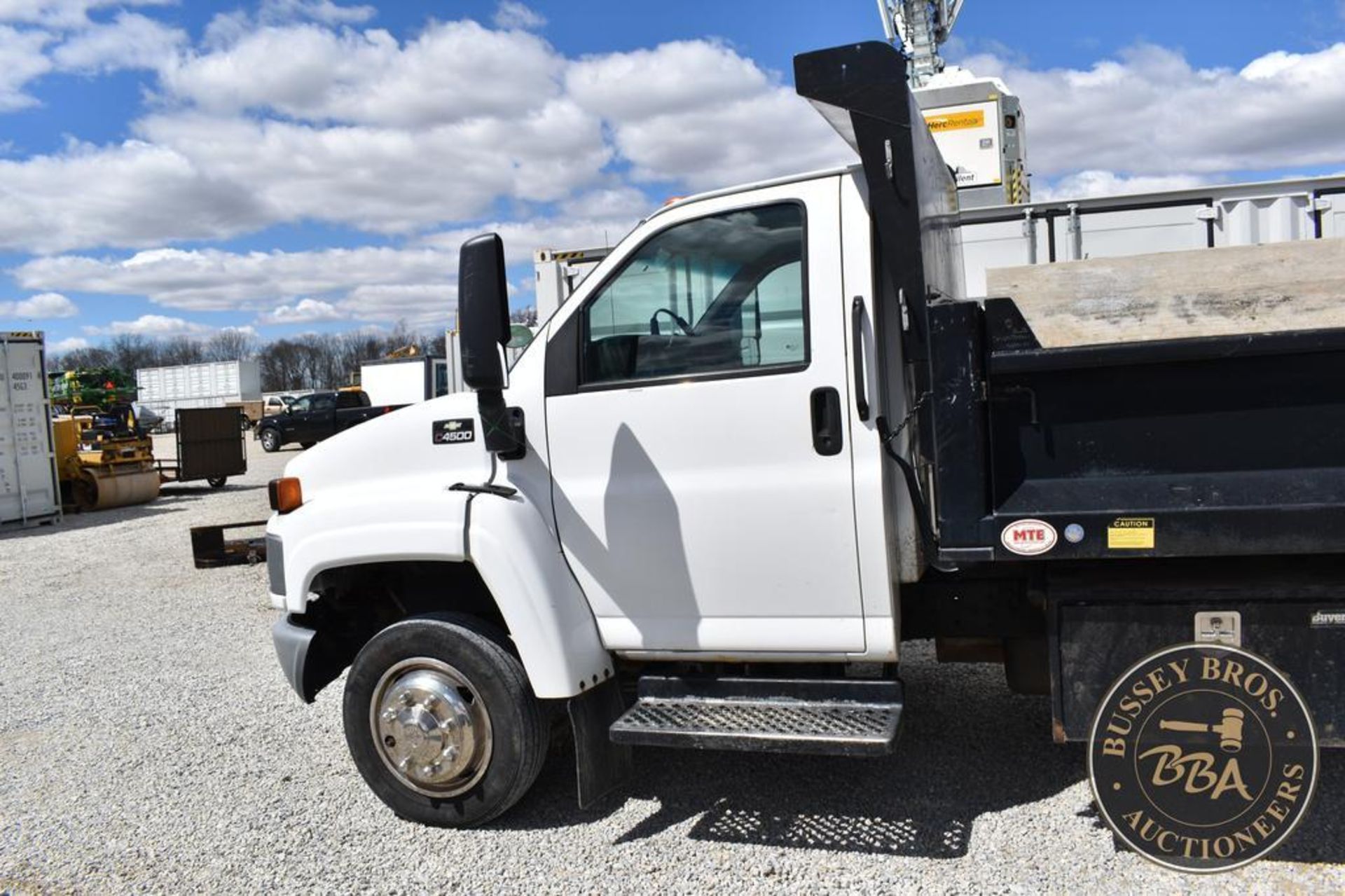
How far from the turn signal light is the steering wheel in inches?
68.0

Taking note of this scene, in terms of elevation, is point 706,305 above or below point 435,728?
above

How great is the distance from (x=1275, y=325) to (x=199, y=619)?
8139 mm

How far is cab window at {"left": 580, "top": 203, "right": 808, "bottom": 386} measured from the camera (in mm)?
3533

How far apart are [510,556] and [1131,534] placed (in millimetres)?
2083

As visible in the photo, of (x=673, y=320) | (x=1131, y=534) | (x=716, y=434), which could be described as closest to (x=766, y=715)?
(x=716, y=434)

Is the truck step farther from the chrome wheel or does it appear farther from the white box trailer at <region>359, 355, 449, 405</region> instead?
the white box trailer at <region>359, 355, 449, 405</region>

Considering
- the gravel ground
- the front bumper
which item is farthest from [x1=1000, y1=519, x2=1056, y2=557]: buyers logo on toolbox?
the front bumper

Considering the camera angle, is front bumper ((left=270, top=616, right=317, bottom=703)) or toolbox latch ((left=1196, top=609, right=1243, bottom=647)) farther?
front bumper ((left=270, top=616, right=317, bottom=703))

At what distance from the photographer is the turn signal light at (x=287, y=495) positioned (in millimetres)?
4305

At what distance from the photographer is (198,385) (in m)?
58.4

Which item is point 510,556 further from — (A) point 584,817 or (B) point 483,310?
(A) point 584,817

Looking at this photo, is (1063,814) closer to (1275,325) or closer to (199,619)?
(1275,325)

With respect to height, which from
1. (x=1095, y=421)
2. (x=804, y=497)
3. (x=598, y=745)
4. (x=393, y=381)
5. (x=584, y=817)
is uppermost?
(x=393, y=381)

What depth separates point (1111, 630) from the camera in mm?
3180
